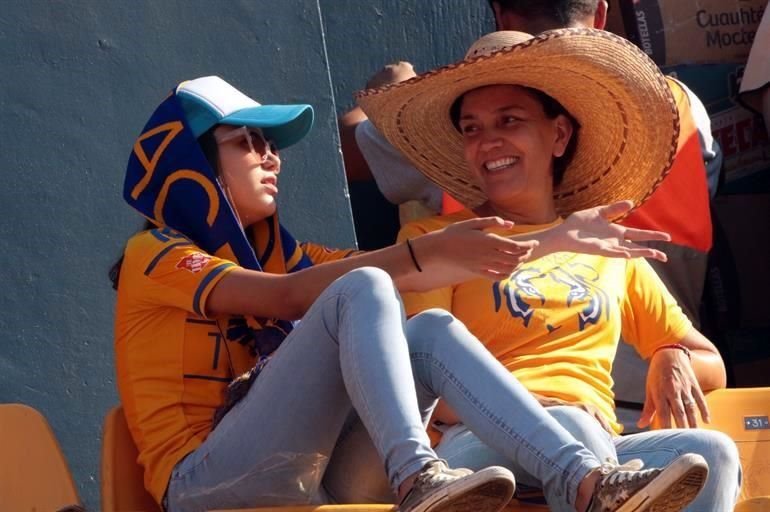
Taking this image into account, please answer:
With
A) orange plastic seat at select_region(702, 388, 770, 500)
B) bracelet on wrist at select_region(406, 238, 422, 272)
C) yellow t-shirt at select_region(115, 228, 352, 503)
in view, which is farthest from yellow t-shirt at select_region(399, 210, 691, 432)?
yellow t-shirt at select_region(115, 228, 352, 503)

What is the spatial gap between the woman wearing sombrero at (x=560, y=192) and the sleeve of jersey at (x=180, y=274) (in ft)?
1.65

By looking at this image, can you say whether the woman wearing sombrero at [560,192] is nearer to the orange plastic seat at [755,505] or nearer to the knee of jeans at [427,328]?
the orange plastic seat at [755,505]

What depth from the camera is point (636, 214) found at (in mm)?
5059

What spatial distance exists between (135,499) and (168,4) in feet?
5.72

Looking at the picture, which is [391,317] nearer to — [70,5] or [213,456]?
[213,456]

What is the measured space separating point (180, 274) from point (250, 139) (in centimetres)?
47

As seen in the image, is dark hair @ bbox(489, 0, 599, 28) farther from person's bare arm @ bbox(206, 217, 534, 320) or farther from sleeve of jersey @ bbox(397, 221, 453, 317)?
person's bare arm @ bbox(206, 217, 534, 320)

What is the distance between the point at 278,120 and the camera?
13.4 feet

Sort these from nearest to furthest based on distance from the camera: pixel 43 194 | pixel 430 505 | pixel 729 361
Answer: pixel 430 505, pixel 43 194, pixel 729 361

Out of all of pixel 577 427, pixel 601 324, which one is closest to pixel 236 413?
pixel 577 427

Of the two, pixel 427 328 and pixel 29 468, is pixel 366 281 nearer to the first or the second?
pixel 427 328

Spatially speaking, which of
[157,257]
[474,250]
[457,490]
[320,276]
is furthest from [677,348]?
[157,257]

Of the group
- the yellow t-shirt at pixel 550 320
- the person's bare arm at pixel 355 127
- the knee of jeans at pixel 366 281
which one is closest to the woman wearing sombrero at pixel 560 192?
the yellow t-shirt at pixel 550 320

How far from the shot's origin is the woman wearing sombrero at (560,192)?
3.96 meters
